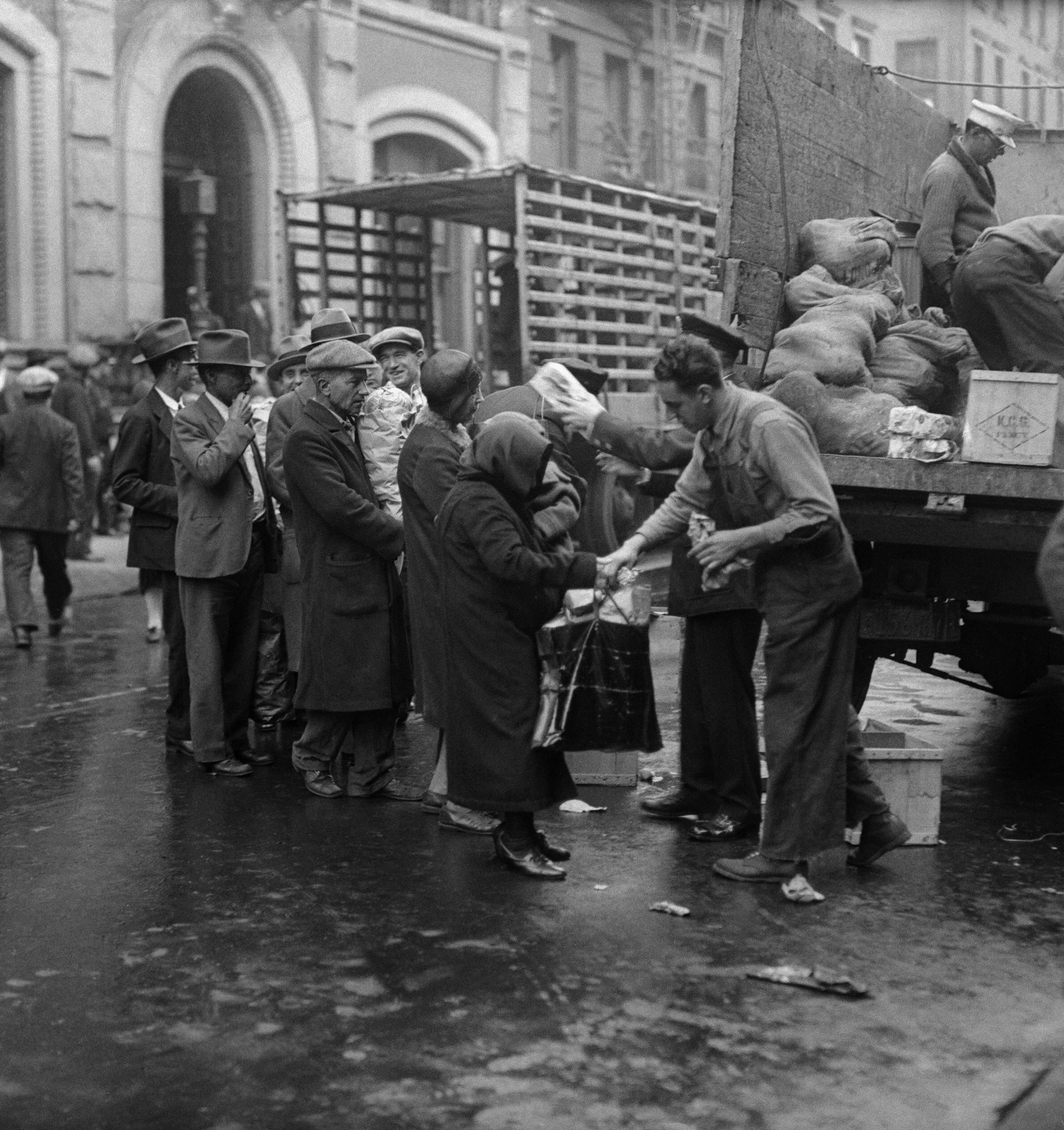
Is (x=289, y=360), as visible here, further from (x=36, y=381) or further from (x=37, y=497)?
(x=36, y=381)

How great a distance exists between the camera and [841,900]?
541 centimetres

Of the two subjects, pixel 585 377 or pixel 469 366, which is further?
pixel 585 377

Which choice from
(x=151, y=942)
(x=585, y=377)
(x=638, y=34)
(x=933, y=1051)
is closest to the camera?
(x=933, y=1051)

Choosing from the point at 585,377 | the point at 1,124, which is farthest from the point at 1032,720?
the point at 1,124

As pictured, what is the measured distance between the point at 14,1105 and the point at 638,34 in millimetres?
27479

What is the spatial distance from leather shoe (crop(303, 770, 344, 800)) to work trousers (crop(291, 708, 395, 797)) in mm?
13

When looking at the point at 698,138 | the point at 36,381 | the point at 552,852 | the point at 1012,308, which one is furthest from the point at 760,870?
the point at 698,138

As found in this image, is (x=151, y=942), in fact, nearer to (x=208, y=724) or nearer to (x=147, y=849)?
(x=147, y=849)

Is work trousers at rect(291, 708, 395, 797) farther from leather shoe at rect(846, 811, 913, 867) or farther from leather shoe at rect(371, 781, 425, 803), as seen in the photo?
leather shoe at rect(846, 811, 913, 867)

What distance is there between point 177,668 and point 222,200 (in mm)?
14853

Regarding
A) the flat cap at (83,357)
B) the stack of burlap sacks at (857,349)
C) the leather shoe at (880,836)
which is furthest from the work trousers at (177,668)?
the flat cap at (83,357)

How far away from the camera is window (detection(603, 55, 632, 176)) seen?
94.6ft

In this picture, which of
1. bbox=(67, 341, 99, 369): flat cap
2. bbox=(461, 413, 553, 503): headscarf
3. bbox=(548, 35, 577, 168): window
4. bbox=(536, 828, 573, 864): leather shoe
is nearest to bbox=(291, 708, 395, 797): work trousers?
bbox=(536, 828, 573, 864): leather shoe

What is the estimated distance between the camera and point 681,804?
21.2 ft
